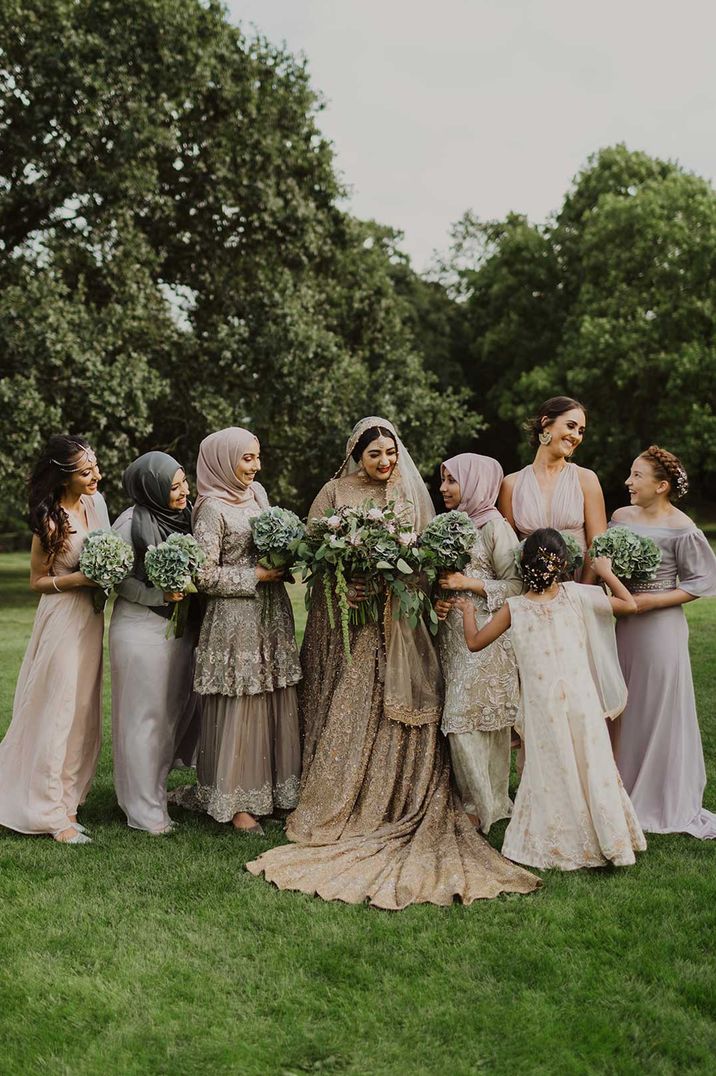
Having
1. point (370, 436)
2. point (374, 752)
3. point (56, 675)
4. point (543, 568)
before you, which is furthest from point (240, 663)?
point (543, 568)

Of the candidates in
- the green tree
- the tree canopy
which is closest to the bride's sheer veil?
the tree canopy

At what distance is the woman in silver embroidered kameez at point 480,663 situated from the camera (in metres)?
5.97

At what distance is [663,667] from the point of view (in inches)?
243

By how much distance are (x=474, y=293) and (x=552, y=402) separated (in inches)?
1223

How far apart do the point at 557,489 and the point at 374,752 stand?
213 cm

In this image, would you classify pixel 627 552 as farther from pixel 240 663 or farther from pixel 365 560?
pixel 240 663

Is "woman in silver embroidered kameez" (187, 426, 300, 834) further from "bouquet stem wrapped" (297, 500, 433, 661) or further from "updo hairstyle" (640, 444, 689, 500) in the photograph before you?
"updo hairstyle" (640, 444, 689, 500)

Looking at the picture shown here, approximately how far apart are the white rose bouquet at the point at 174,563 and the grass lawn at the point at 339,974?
5.36ft

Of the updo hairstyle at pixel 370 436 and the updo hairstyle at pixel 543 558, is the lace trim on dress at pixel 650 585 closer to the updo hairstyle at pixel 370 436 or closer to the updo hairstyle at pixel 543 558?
the updo hairstyle at pixel 543 558

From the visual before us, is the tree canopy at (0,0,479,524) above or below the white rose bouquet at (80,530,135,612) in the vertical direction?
above

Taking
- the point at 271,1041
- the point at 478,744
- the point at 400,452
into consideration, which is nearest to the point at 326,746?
the point at 478,744

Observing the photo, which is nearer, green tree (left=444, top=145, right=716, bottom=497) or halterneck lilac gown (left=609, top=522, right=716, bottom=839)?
halterneck lilac gown (left=609, top=522, right=716, bottom=839)

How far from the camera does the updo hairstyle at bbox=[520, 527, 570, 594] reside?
538 centimetres

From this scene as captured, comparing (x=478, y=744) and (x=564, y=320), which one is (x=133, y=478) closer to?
(x=478, y=744)
